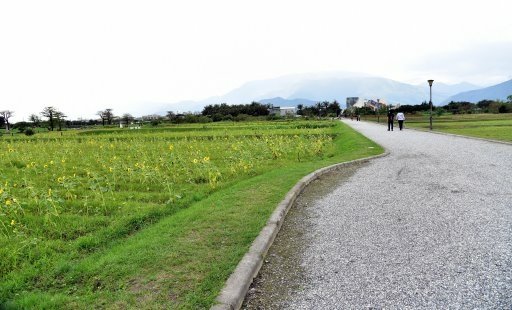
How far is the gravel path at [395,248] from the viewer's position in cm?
316

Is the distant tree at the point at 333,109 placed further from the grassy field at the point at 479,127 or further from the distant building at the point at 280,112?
the grassy field at the point at 479,127

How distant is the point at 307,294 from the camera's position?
10.7 feet

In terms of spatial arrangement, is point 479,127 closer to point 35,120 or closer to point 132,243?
point 132,243

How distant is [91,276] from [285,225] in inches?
108

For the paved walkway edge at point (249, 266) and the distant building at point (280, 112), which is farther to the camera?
the distant building at point (280, 112)

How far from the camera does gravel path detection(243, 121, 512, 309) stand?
316 centimetres

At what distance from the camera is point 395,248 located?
4207 mm

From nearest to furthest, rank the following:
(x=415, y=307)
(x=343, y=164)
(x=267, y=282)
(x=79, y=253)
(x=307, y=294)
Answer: (x=415, y=307)
(x=307, y=294)
(x=267, y=282)
(x=79, y=253)
(x=343, y=164)

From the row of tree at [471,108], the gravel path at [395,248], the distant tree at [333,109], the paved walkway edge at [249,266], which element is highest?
the distant tree at [333,109]

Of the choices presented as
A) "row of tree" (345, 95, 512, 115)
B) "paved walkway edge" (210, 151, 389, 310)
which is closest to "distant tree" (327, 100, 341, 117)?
"row of tree" (345, 95, 512, 115)

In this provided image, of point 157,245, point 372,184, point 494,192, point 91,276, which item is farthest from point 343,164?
point 91,276

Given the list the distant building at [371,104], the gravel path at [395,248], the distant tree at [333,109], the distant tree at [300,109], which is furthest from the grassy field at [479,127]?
the distant tree at [300,109]

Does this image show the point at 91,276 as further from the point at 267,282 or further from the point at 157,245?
the point at 267,282

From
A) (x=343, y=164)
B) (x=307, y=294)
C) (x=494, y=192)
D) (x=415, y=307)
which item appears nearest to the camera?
(x=415, y=307)
